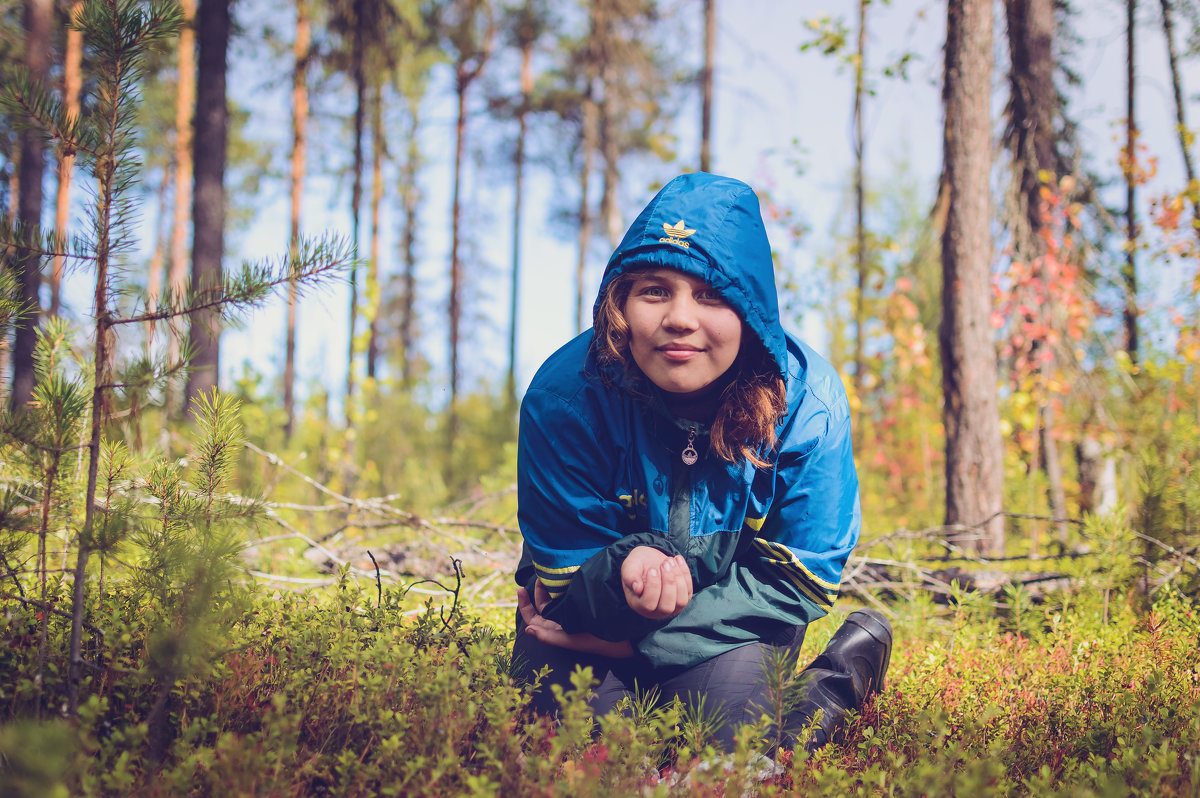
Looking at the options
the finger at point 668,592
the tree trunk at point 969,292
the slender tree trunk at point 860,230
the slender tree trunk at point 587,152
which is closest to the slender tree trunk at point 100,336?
the finger at point 668,592

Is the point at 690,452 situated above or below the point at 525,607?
above

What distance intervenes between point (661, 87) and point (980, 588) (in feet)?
41.2

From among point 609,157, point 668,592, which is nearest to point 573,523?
point 668,592

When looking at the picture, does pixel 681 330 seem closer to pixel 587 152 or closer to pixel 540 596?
pixel 540 596

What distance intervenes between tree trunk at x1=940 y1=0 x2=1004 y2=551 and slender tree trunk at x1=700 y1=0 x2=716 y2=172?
5.37 metres

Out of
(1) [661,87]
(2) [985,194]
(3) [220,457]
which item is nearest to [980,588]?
(2) [985,194]

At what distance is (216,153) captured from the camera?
25.6 ft

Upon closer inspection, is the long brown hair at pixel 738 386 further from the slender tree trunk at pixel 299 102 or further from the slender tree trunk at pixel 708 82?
the slender tree trunk at pixel 299 102

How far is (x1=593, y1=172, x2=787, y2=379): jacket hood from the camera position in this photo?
2236 mm

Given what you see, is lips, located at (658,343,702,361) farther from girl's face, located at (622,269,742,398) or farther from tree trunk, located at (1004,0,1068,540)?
tree trunk, located at (1004,0,1068,540)

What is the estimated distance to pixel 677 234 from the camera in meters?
2.24

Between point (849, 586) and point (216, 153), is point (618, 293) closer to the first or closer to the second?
point (849, 586)

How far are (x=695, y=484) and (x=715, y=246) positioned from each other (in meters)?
0.74

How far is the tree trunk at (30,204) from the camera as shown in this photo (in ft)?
6.87
